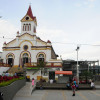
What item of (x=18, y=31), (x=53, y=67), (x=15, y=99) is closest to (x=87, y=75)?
(x=53, y=67)

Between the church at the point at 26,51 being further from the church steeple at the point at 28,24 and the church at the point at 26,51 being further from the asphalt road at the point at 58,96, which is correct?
the asphalt road at the point at 58,96

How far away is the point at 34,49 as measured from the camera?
1638 inches

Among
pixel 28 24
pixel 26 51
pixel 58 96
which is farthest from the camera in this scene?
pixel 28 24

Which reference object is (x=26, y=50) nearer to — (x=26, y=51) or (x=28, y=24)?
(x=26, y=51)

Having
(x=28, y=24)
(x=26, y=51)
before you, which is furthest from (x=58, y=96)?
(x=28, y=24)

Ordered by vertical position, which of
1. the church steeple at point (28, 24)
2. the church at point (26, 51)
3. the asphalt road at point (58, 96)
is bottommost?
the asphalt road at point (58, 96)

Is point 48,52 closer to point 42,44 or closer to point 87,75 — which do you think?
point 42,44

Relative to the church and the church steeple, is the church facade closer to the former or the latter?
the church

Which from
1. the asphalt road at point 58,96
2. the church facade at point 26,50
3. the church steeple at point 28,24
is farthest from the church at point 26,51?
the asphalt road at point 58,96

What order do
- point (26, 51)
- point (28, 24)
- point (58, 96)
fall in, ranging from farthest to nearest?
point (28, 24)
point (26, 51)
point (58, 96)

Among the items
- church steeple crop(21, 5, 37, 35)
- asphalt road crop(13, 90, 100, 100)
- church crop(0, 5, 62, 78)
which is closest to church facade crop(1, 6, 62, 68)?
church crop(0, 5, 62, 78)

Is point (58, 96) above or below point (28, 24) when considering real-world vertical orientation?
below

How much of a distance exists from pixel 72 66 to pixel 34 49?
1763 cm

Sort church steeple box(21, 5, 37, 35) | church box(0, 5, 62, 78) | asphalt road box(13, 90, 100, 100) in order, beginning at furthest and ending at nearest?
church steeple box(21, 5, 37, 35) → church box(0, 5, 62, 78) → asphalt road box(13, 90, 100, 100)
